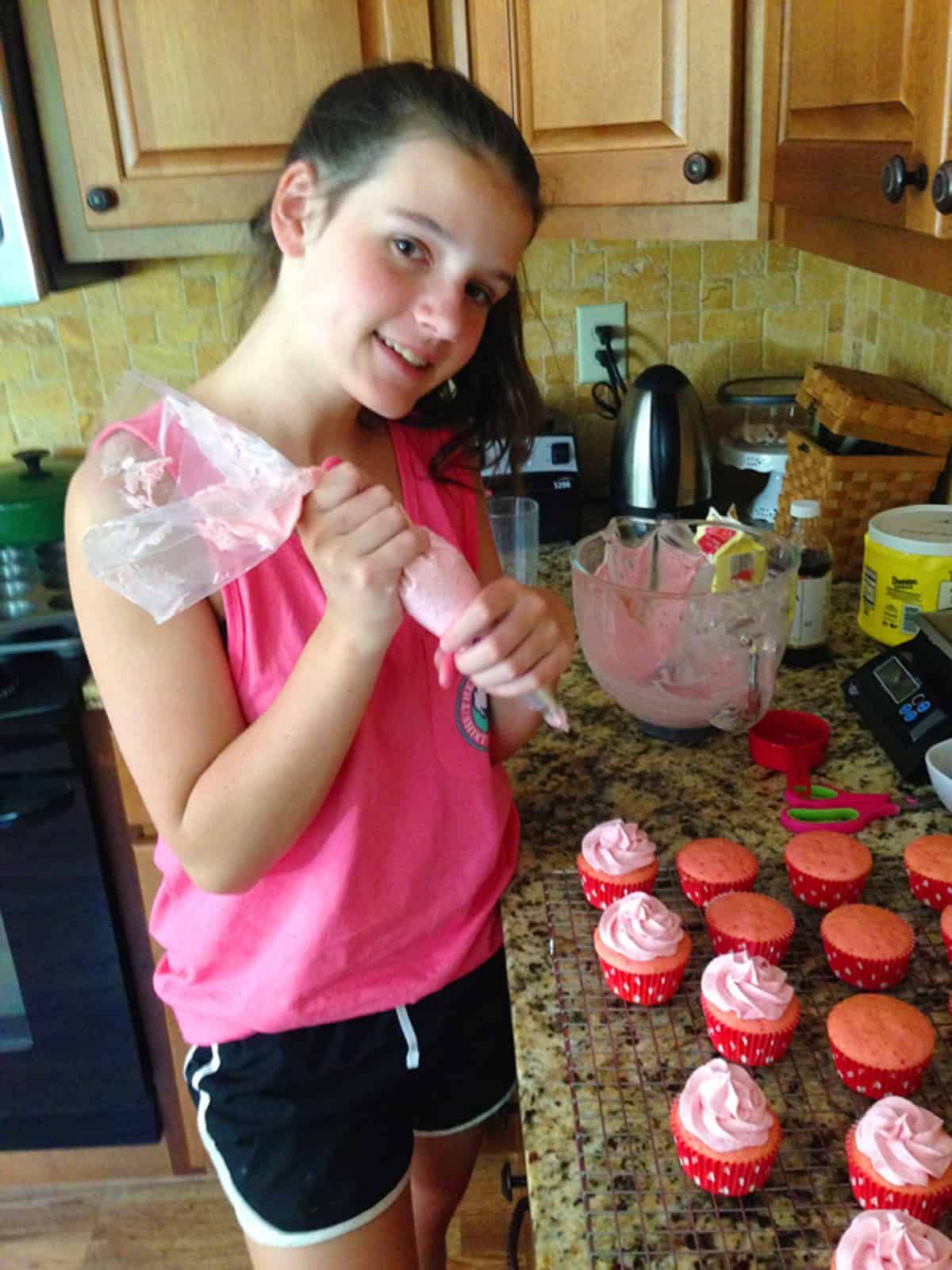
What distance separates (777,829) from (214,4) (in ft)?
3.91

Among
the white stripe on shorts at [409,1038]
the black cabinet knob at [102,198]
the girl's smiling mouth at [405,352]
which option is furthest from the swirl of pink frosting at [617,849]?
the black cabinet knob at [102,198]

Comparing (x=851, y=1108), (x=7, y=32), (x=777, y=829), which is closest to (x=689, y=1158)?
(x=851, y=1108)

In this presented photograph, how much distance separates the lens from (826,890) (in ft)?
2.93

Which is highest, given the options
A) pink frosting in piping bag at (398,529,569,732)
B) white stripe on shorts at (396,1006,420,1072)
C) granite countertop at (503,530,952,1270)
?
pink frosting in piping bag at (398,529,569,732)

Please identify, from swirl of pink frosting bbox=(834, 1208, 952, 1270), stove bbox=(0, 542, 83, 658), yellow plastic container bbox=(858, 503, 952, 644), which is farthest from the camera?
stove bbox=(0, 542, 83, 658)

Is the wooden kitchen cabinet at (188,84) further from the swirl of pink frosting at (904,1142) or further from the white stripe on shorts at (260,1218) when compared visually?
the swirl of pink frosting at (904,1142)

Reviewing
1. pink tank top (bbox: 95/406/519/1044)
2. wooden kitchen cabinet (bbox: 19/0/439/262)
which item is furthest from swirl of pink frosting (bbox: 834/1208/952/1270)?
wooden kitchen cabinet (bbox: 19/0/439/262)

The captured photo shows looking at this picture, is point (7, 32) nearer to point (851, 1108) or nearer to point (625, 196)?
point (625, 196)

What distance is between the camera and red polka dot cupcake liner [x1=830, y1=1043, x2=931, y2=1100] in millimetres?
709

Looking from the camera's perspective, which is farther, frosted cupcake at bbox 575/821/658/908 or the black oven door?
the black oven door

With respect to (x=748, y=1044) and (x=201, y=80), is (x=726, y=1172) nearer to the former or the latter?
(x=748, y=1044)

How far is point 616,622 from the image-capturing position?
1.11m

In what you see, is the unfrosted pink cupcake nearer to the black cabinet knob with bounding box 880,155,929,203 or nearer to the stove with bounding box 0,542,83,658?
the black cabinet knob with bounding box 880,155,929,203

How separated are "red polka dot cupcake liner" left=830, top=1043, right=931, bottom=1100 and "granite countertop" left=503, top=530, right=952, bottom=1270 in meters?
0.01
